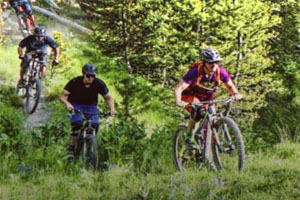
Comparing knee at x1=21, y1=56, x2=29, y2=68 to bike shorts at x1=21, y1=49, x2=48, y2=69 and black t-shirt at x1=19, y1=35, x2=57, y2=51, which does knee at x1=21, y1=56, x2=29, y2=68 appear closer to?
bike shorts at x1=21, y1=49, x2=48, y2=69

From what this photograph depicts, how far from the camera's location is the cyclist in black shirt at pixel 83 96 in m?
6.43

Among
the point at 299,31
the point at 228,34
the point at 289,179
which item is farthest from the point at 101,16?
the point at 289,179

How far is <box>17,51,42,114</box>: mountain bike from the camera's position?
8445 mm

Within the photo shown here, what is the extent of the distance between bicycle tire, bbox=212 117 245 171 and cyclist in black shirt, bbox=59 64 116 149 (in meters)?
1.45

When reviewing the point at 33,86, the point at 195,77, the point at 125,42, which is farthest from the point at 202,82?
the point at 125,42

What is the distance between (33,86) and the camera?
856 cm

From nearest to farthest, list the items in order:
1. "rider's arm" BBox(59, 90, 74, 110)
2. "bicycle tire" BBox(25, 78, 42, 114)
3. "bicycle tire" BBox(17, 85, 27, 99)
Result: "rider's arm" BBox(59, 90, 74, 110)
"bicycle tire" BBox(25, 78, 42, 114)
"bicycle tire" BBox(17, 85, 27, 99)

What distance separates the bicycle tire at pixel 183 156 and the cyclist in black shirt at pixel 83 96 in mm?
1090

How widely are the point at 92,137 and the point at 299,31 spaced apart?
992cm

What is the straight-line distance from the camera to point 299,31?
14.3 m

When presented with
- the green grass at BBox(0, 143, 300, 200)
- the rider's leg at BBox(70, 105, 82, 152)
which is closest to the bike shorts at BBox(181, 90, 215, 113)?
the green grass at BBox(0, 143, 300, 200)

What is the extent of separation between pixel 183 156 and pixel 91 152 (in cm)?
132

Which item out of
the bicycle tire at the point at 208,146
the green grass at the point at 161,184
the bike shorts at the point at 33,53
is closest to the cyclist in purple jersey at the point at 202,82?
the bicycle tire at the point at 208,146

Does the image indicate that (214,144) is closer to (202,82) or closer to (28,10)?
(202,82)
